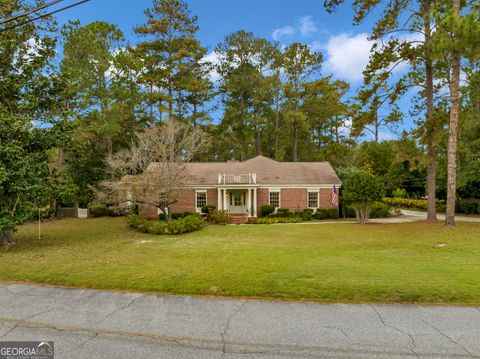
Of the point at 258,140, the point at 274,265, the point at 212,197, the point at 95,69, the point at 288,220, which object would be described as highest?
the point at 95,69

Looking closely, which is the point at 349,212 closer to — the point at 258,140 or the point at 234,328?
the point at 258,140

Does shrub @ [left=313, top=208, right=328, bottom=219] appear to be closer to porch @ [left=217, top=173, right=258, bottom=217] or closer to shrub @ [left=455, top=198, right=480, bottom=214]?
porch @ [left=217, top=173, right=258, bottom=217]

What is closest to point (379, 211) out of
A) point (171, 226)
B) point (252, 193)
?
point (252, 193)

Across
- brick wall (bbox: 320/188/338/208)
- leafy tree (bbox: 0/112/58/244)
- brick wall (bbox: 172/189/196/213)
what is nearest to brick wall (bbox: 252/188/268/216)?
brick wall (bbox: 320/188/338/208)

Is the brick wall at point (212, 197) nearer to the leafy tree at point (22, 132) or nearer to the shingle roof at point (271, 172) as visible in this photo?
the shingle roof at point (271, 172)

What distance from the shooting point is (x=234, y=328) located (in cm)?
498

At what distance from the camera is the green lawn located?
6551 millimetres

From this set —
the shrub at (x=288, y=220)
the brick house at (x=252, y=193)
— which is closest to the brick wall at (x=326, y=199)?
the brick house at (x=252, y=193)

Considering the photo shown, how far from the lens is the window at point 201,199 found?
1038 inches

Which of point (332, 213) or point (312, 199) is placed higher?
point (312, 199)

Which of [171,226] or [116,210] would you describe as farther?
[116,210]

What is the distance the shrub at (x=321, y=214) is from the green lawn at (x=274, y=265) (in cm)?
949

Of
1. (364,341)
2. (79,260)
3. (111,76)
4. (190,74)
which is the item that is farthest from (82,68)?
(364,341)

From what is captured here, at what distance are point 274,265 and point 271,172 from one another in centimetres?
1947
